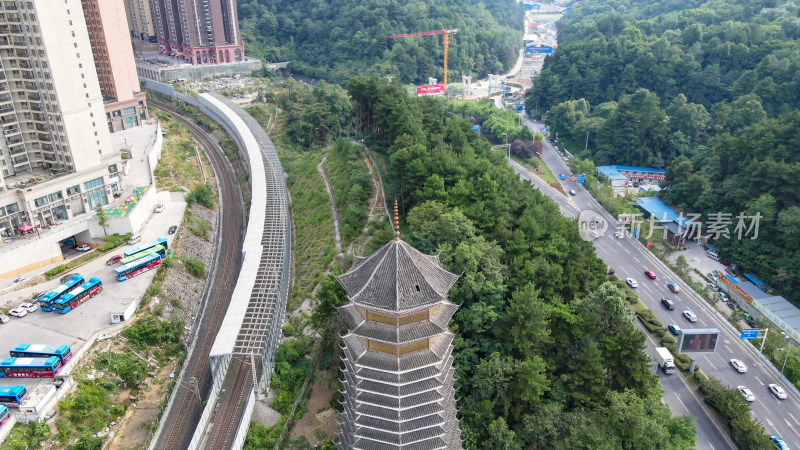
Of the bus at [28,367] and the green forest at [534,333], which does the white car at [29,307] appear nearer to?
the bus at [28,367]

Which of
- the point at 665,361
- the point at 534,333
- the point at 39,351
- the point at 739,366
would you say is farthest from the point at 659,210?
the point at 39,351

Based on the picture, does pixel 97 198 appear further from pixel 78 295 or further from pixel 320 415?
pixel 320 415

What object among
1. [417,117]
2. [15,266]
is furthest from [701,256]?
[15,266]

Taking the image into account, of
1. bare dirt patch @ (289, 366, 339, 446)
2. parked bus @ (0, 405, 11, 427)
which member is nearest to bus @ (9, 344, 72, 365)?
parked bus @ (0, 405, 11, 427)

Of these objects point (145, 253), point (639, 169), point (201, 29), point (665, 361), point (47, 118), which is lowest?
point (665, 361)

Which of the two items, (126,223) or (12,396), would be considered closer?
(12,396)

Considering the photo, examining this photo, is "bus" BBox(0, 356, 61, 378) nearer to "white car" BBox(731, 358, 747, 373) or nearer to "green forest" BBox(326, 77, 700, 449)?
"green forest" BBox(326, 77, 700, 449)

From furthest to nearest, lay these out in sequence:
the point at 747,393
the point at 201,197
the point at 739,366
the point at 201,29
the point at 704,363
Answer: the point at 201,29 → the point at 201,197 → the point at 704,363 → the point at 739,366 → the point at 747,393

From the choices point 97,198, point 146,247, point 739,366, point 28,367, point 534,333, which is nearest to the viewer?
point 534,333
